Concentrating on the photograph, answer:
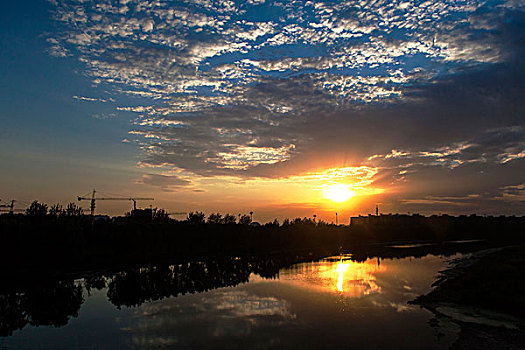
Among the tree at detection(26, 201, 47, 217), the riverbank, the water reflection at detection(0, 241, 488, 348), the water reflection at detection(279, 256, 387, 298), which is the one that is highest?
the tree at detection(26, 201, 47, 217)

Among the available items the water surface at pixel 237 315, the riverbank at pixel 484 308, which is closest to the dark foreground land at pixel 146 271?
the riverbank at pixel 484 308

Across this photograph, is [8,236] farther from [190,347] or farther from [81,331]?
[190,347]

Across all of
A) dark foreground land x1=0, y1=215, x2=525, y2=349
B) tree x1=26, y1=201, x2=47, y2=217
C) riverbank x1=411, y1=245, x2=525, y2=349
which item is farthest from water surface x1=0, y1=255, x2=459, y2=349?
tree x1=26, y1=201, x2=47, y2=217

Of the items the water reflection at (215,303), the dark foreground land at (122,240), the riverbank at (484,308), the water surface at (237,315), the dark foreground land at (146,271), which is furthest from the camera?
the dark foreground land at (122,240)

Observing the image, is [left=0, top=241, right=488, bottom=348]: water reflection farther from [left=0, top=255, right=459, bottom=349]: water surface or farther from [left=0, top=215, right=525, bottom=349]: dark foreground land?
[left=0, top=215, right=525, bottom=349]: dark foreground land

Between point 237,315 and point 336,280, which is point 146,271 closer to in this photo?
point 336,280

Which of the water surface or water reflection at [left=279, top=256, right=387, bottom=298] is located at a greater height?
water reflection at [left=279, top=256, right=387, bottom=298]

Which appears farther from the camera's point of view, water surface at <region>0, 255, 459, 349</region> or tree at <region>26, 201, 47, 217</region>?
tree at <region>26, 201, 47, 217</region>

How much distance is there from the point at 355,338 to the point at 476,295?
12802mm

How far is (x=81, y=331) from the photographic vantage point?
20.9 metres

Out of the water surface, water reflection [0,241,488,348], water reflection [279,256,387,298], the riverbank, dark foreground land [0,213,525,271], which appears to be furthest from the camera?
dark foreground land [0,213,525,271]

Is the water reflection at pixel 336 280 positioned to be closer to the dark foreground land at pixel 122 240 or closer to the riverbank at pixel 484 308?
the riverbank at pixel 484 308

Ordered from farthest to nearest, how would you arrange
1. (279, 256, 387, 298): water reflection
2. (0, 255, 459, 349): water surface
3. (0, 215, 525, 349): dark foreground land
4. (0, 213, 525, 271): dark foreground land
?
(0, 213, 525, 271): dark foreground land < (279, 256, 387, 298): water reflection < (0, 215, 525, 349): dark foreground land < (0, 255, 459, 349): water surface

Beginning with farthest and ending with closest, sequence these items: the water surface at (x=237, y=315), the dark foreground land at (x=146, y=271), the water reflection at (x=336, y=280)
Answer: the water reflection at (x=336, y=280) < the dark foreground land at (x=146, y=271) < the water surface at (x=237, y=315)
